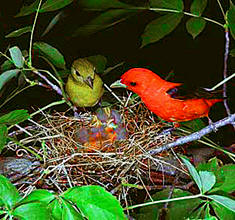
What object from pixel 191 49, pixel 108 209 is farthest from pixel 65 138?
pixel 191 49

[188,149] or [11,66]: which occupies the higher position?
[11,66]

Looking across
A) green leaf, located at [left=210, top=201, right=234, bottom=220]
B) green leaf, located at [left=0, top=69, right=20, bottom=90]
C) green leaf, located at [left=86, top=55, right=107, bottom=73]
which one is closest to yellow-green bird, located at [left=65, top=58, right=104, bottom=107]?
green leaf, located at [left=86, top=55, right=107, bottom=73]

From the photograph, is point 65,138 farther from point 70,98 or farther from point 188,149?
point 188,149

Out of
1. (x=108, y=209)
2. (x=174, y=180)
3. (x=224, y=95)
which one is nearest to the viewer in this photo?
(x=108, y=209)

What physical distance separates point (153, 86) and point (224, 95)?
20cm

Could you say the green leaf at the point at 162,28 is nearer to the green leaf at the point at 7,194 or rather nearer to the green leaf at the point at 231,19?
the green leaf at the point at 231,19

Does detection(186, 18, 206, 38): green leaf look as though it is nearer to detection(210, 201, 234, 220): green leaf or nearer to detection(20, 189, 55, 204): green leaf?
detection(210, 201, 234, 220): green leaf

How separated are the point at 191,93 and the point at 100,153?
301 mm

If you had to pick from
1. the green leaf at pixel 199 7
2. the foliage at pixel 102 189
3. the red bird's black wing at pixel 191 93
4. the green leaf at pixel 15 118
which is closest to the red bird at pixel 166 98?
the red bird's black wing at pixel 191 93

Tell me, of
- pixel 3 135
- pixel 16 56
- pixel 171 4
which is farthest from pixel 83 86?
pixel 3 135

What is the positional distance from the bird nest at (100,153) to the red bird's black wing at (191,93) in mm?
126

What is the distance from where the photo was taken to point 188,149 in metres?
1.29

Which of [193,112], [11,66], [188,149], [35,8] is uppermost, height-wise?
[35,8]

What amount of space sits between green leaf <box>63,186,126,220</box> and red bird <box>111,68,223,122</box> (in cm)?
56
